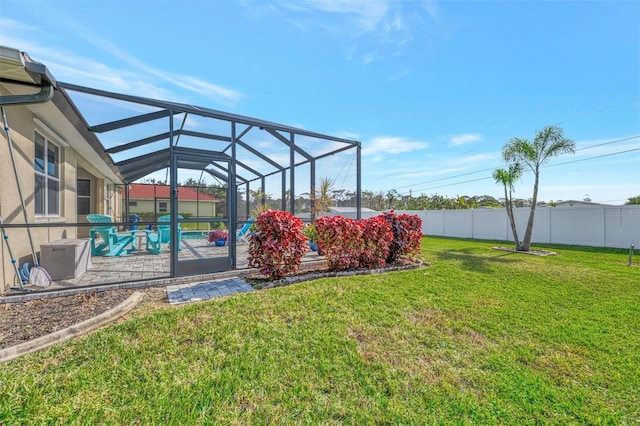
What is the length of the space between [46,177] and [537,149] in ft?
44.3

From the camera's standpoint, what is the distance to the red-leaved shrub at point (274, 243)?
4.91 meters

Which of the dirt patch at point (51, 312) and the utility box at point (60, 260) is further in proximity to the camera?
the utility box at point (60, 260)

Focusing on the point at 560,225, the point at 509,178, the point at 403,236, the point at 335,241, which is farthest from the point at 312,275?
the point at 560,225

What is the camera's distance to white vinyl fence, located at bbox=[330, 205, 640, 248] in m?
9.79

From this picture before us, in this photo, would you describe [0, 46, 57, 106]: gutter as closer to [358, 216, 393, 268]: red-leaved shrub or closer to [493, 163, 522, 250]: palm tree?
[358, 216, 393, 268]: red-leaved shrub

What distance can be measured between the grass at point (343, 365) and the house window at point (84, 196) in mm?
8951

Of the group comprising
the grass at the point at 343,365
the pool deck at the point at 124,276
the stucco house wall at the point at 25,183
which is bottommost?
the grass at the point at 343,365

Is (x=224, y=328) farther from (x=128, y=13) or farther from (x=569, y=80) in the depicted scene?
(x=569, y=80)

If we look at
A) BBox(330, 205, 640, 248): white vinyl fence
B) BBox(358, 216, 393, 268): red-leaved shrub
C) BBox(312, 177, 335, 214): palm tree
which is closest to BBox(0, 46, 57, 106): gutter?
BBox(358, 216, 393, 268): red-leaved shrub

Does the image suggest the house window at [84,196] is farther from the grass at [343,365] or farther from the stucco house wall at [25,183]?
the grass at [343,365]

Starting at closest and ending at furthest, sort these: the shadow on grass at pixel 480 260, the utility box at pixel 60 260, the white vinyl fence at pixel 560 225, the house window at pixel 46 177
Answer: the utility box at pixel 60 260 → the house window at pixel 46 177 → the shadow on grass at pixel 480 260 → the white vinyl fence at pixel 560 225

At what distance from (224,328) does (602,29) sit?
1473cm

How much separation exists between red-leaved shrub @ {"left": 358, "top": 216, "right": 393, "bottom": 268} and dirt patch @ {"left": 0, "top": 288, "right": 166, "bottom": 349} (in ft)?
12.4

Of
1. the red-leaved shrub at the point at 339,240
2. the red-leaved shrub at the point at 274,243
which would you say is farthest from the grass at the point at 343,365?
the red-leaved shrub at the point at 339,240
